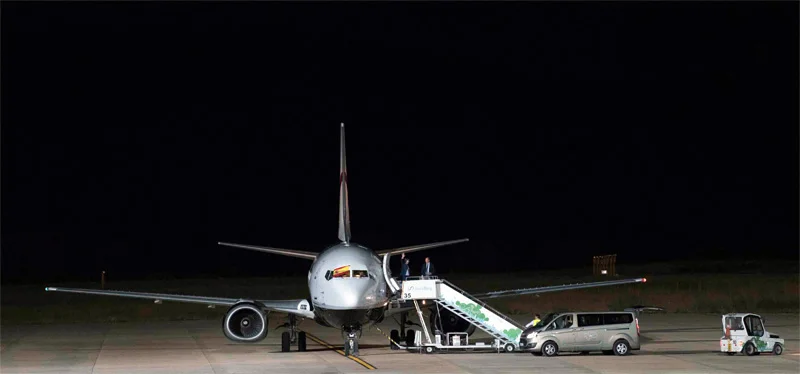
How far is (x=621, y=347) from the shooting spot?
3856 cm

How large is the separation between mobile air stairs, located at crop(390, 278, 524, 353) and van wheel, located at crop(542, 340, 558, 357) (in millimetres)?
1654

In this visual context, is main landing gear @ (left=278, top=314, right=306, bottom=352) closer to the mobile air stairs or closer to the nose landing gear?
the nose landing gear

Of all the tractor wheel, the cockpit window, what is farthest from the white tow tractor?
the cockpit window

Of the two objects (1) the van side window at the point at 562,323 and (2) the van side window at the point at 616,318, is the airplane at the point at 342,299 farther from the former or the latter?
(2) the van side window at the point at 616,318

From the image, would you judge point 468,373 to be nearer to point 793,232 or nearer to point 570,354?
Result: point 570,354

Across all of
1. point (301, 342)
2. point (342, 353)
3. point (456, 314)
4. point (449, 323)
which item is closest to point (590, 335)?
point (456, 314)

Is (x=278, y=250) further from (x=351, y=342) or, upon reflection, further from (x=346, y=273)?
(x=351, y=342)

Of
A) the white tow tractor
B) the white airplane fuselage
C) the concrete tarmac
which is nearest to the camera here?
the concrete tarmac

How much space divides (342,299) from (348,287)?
0.44 m

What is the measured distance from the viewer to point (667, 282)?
271 ft

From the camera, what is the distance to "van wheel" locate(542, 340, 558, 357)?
3859 cm

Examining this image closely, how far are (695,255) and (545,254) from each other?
1910cm

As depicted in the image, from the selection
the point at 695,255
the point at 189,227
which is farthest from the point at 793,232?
the point at 189,227

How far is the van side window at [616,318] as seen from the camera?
127 ft
